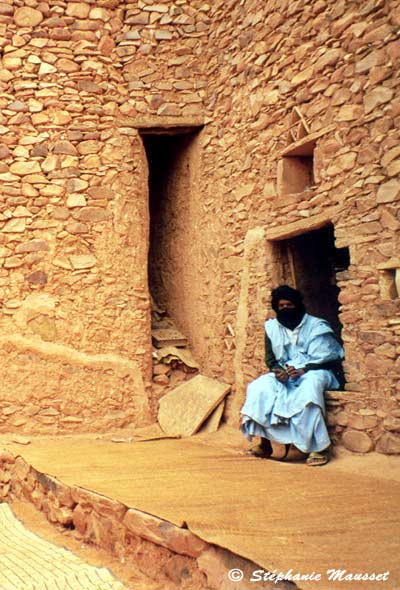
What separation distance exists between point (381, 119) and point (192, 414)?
3316mm

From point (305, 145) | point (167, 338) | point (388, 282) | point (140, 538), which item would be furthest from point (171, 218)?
point (140, 538)

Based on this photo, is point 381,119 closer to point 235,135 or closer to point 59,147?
point 235,135

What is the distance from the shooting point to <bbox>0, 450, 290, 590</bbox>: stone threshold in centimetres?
278

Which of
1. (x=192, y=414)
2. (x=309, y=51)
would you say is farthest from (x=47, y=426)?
(x=309, y=51)

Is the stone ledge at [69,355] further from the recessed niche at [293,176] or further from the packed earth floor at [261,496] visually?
the recessed niche at [293,176]

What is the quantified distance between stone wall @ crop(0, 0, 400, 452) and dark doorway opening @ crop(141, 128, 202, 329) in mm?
136

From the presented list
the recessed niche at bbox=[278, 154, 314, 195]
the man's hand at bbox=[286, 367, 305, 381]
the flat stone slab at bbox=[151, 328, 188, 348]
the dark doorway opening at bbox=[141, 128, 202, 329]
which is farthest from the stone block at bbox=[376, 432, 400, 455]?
the dark doorway opening at bbox=[141, 128, 202, 329]

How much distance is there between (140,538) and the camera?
3.36 meters

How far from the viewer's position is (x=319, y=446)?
15.1ft

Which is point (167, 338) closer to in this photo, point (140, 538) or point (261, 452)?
point (261, 452)

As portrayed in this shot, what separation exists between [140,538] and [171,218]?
15.4 feet

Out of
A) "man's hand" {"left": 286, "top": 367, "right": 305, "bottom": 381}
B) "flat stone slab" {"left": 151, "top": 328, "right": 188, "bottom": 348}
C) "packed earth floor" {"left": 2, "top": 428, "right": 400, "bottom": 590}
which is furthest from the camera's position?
"flat stone slab" {"left": 151, "top": 328, "right": 188, "bottom": 348}

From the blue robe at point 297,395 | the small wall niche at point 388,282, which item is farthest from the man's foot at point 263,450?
the small wall niche at point 388,282

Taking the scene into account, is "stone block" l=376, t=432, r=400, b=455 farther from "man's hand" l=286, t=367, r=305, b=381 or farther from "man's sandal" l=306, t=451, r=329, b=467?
"man's hand" l=286, t=367, r=305, b=381
